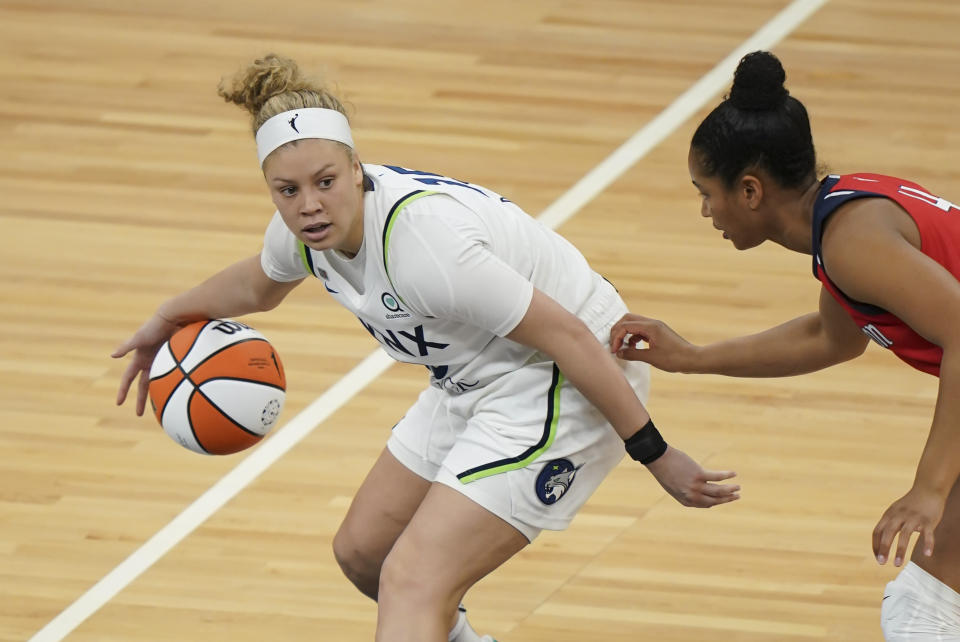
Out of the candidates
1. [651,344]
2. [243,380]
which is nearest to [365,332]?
[243,380]

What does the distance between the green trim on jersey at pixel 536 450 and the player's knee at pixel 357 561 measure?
1.44 feet

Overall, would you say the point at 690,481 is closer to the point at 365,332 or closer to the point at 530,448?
the point at 530,448

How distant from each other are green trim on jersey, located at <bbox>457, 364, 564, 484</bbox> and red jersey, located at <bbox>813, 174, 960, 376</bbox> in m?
0.61

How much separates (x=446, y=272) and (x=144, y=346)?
1102 millimetres

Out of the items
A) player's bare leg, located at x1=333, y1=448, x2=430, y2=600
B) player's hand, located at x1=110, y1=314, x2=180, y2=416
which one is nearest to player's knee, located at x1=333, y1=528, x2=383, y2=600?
player's bare leg, located at x1=333, y1=448, x2=430, y2=600

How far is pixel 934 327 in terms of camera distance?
120 inches

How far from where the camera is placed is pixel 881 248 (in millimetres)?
3092

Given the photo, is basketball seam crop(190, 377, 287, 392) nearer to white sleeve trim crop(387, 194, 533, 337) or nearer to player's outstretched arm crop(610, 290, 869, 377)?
white sleeve trim crop(387, 194, 533, 337)

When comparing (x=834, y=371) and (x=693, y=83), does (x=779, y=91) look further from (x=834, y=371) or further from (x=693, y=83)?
(x=693, y=83)

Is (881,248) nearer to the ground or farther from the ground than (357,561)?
farther from the ground

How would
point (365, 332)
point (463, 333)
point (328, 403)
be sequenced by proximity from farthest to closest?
point (365, 332), point (328, 403), point (463, 333)

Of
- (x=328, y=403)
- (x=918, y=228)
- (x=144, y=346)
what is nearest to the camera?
(x=918, y=228)

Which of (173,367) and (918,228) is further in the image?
(173,367)

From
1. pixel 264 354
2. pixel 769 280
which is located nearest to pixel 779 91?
pixel 264 354
